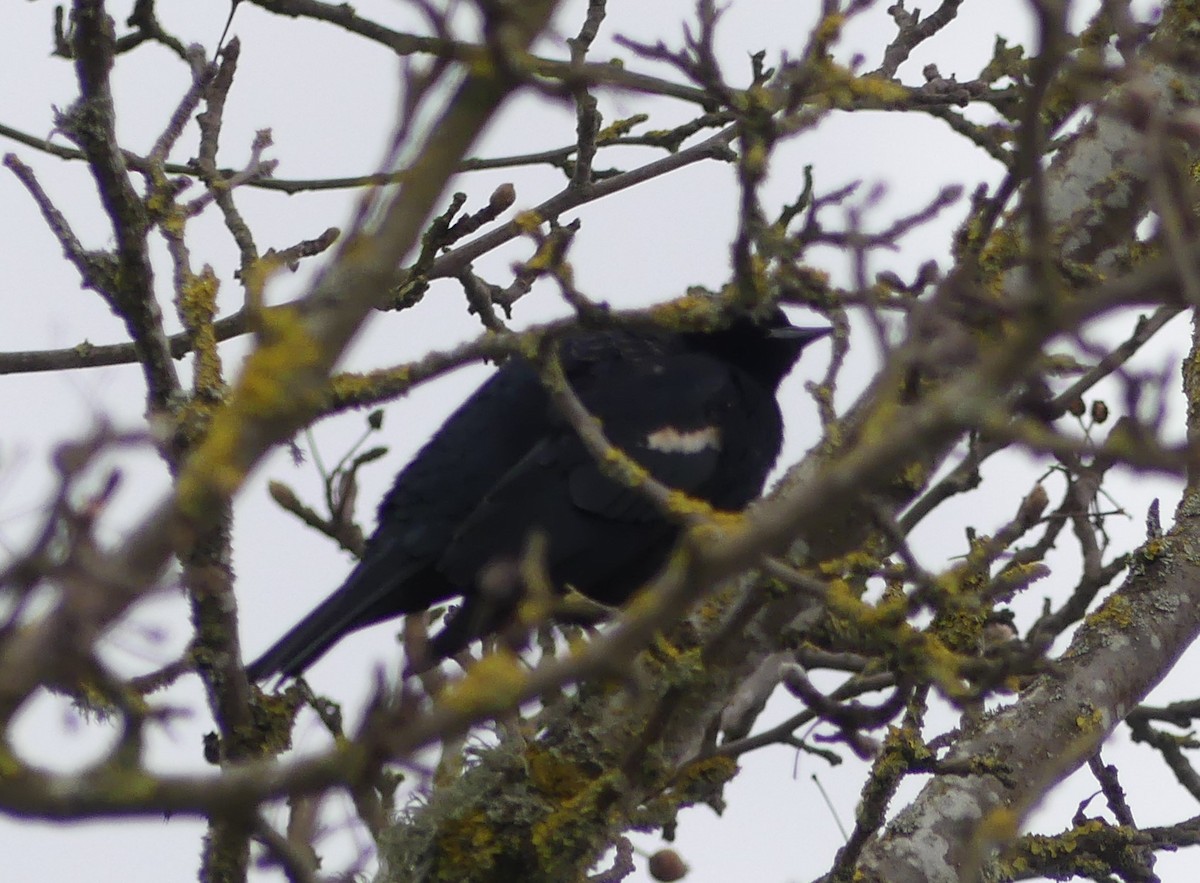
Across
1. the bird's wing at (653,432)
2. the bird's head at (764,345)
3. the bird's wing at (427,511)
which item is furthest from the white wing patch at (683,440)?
the bird's head at (764,345)

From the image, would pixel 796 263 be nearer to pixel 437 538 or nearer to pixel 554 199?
pixel 554 199

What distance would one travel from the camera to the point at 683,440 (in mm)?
5129

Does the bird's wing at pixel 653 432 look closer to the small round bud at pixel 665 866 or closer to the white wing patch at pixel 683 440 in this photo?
the white wing patch at pixel 683 440

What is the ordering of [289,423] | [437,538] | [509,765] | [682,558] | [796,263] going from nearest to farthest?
[289,423] < [682,558] < [796,263] < [509,765] < [437,538]

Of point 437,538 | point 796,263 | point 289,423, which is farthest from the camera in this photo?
point 437,538

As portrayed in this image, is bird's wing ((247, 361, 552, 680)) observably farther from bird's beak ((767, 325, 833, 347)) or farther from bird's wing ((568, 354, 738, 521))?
bird's beak ((767, 325, 833, 347))

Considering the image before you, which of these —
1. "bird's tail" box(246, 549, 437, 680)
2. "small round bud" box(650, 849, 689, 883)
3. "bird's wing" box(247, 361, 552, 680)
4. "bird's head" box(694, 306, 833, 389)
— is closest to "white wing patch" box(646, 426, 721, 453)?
"bird's wing" box(247, 361, 552, 680)

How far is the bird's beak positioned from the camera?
584 centimetres

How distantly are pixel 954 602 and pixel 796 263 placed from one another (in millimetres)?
701

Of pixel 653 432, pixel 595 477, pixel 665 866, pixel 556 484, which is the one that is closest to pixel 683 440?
pixel 653 432

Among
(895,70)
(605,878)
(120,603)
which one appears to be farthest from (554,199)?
(120,603)

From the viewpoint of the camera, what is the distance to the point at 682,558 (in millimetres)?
1582

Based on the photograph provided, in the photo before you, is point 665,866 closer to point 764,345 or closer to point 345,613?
point 345,613

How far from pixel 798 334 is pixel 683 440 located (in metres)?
0.97
